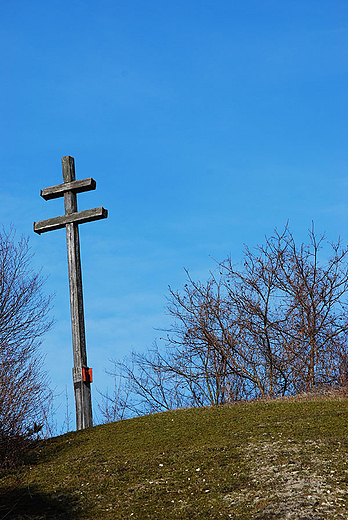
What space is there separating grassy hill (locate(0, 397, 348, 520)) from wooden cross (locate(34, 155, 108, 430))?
1336 mm

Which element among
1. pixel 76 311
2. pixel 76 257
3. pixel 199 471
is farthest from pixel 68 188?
pixel 199 471

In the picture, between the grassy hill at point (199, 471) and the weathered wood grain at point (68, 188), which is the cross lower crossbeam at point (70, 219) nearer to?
the weathered wood grain at point (68, 188)

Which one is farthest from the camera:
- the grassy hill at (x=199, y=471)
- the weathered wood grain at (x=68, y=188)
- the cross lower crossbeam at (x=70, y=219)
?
the weathered wood grain at (x=68, y=188)

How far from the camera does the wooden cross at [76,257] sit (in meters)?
11.8

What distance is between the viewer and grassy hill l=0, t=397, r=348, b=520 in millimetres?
6480

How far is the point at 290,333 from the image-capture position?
1611cm

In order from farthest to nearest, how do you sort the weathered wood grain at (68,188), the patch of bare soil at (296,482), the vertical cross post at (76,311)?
the weathered wood grain at (68,188) → the vertical cross post at (76,311) → the patch of bare soil at (296,482)

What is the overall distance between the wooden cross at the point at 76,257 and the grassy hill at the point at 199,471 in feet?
4.38

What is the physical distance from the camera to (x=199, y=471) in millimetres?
7508

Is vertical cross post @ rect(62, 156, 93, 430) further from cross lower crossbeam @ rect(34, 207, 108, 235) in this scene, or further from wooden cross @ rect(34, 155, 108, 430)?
cross lower crossbeam @ rect(34, 207, 108, 235)

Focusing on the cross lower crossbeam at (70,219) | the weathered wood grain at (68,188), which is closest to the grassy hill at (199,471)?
the cross lower crossbeam at (70,219)

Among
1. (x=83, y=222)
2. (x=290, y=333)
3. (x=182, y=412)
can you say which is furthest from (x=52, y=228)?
(x=290, y=333)

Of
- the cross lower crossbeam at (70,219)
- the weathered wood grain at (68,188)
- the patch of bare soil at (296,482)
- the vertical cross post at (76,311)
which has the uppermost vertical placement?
the weathered wood grain at (68,188)

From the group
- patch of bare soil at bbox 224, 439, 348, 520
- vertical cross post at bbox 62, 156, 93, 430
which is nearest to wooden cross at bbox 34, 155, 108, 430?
vertical cross post at bbox 62, 156, 93, 430
